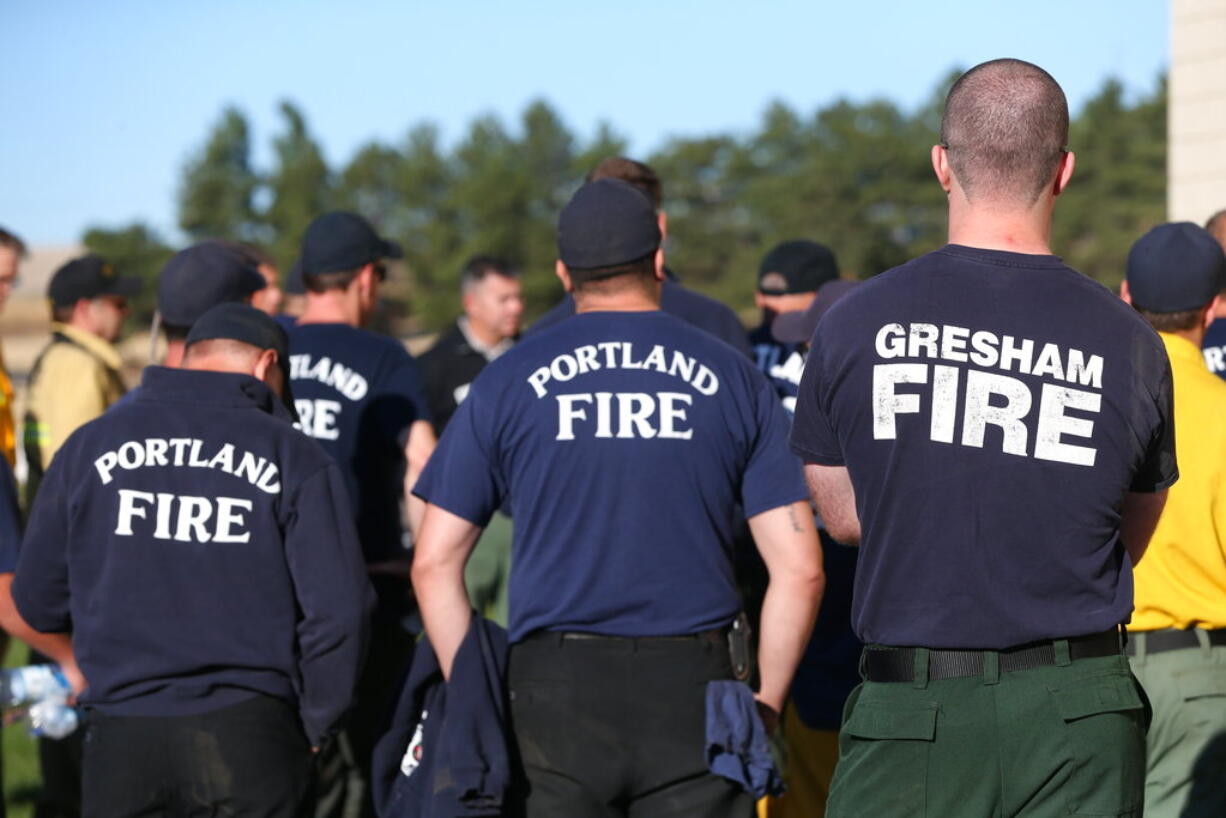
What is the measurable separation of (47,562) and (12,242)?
302 cm

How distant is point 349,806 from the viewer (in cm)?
621

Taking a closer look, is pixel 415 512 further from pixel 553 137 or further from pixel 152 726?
pixel 553 137

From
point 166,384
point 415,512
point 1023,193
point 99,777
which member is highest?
point 1023,193

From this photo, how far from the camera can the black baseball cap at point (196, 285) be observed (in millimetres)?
4641

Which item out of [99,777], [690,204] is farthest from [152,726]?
[690,204]

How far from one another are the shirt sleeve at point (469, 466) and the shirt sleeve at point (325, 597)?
27 cm

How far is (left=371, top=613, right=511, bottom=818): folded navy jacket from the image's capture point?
3.71 m

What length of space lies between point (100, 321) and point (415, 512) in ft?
7.31

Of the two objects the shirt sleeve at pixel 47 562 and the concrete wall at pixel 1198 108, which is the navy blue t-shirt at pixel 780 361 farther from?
the concrete wall at pixel 1198 108

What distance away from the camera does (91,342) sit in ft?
21.6

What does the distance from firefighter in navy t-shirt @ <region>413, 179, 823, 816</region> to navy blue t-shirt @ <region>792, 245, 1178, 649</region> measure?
0.95 m

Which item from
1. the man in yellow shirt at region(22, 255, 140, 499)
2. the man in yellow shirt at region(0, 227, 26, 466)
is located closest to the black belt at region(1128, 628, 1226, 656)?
the man in yellow shirt at region(0, 227, 26, 466)

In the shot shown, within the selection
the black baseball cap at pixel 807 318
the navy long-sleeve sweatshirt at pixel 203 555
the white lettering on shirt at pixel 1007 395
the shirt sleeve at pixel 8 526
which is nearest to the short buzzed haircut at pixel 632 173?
the black baseball cap at pixel 807 318

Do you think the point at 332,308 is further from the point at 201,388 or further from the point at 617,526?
the point at 617,526
